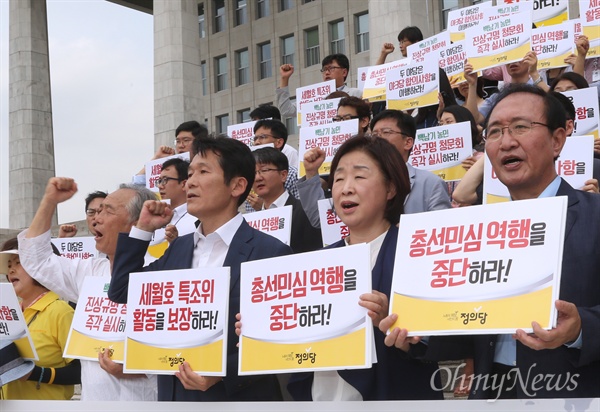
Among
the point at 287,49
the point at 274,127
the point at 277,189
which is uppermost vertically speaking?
the point at 287,49

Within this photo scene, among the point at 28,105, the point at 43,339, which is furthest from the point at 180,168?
the point at 28,105

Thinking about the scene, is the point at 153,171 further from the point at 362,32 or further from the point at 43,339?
the point at 362,32

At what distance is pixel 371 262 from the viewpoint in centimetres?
398

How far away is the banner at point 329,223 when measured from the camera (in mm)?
7402

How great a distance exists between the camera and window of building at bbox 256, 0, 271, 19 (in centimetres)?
4409

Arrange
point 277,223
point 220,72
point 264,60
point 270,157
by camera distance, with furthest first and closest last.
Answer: point 220,72
point 264,60
point 270,157
point 277,223

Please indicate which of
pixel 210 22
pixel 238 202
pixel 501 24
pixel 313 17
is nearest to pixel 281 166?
pixel 238 202

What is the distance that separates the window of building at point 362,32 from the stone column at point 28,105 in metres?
13.0

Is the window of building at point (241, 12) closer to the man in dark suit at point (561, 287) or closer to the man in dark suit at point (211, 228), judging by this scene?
the man in dark suit at point (211, 228)

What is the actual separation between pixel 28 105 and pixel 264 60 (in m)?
13.0

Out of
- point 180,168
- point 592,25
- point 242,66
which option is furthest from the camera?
point 242,66

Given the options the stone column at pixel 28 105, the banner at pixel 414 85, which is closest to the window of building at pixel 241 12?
the stone column at pixel 28 105

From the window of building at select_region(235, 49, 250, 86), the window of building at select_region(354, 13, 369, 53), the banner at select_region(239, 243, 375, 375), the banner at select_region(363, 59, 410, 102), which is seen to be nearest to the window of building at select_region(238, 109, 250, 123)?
the window of building at select_region(235, 49, 250, 86)

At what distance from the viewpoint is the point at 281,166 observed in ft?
26.8
